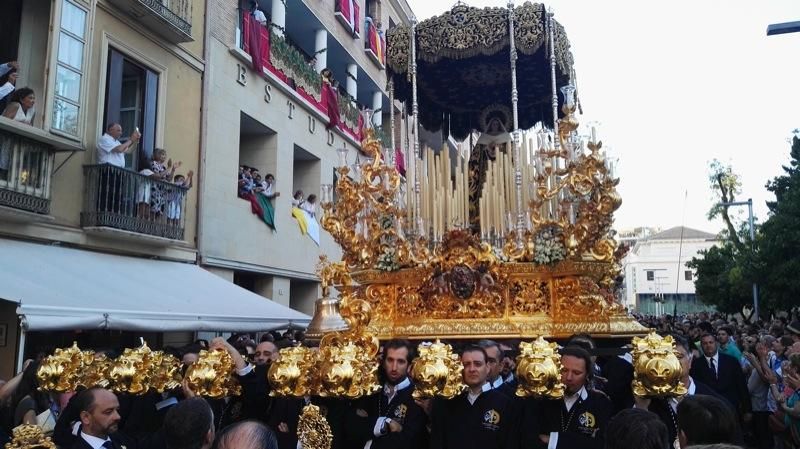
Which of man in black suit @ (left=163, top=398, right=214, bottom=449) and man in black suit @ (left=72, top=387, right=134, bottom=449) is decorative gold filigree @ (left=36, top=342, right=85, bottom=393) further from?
man in black suit @ (left=163, top=398, right=214, bottom=449)

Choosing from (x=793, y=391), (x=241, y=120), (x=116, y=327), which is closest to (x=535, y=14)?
(x=793, y=391)

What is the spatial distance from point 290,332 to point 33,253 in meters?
4.75

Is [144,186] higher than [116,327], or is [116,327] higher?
[144,186]

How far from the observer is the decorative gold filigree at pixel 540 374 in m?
3.77

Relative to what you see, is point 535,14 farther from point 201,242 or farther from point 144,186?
point 201,242

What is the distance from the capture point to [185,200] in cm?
1234

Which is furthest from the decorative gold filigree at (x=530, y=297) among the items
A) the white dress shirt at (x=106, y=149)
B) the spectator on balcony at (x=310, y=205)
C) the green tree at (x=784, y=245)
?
the green tree at (x=784, y=245)

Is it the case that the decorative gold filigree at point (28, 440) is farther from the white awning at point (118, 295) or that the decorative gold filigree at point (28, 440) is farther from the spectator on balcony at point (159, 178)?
the spectator on balcony at point (159, 178)

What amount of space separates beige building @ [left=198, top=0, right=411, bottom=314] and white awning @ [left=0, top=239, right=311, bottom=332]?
1.55 meters

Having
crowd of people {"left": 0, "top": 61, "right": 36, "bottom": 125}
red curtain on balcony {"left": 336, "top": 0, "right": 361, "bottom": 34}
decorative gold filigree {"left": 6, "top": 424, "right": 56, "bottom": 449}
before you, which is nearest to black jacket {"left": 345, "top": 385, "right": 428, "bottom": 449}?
decorative gold filigree {"left": 6, "top": 424, "right": 56, "bottom": 449}

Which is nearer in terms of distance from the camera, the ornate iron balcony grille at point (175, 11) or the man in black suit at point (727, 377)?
the man in black suit at point (727, 377)

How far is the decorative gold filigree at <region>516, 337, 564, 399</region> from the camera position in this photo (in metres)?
3.77

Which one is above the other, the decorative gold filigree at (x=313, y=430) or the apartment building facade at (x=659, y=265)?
the apartment building facade at (x=659, y=265)

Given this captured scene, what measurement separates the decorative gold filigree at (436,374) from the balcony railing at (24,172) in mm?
6778
